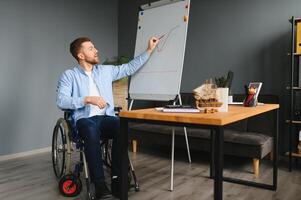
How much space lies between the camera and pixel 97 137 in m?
2.10

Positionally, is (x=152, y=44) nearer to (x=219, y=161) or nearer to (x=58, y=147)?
(x=58, y=147)

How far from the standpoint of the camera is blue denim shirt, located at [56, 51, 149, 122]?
2.22 metres

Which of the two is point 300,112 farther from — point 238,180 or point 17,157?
point 17,157

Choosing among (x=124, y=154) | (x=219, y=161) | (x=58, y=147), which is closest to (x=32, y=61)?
(x=58, y=147)

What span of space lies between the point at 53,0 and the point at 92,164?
2.54 meters

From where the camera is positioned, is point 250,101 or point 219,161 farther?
point 250,101

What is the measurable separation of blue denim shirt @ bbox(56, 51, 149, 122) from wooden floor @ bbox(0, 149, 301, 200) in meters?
0.66

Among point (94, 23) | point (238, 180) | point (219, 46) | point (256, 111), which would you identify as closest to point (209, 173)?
point (238, 180)

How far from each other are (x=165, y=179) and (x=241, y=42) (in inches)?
75.0

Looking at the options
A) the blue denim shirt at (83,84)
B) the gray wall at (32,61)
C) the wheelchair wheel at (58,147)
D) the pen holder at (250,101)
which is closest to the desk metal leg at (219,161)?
the pen holder at (250,101)

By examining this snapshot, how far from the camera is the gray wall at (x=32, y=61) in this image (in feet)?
10.9

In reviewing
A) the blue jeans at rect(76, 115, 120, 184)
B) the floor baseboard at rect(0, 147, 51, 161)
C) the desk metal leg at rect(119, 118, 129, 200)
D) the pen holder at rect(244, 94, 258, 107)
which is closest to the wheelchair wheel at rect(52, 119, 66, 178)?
the blue jeans at rect(76, 115, 120, 184)

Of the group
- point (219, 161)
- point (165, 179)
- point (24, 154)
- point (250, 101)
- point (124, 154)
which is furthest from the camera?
point (24, 154)

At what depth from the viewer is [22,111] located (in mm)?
3500
